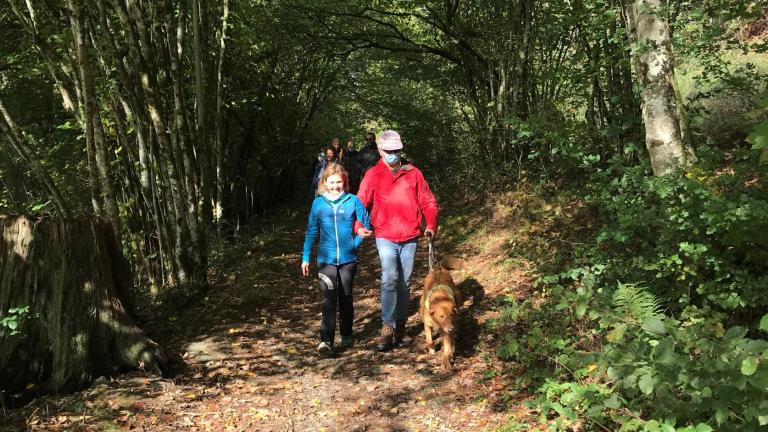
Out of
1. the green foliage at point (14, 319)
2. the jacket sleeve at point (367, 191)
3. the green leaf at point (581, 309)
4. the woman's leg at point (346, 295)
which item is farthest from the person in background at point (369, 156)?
the green leaf at point (581, 309)

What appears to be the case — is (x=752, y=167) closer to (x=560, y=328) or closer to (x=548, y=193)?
(x=560, y=328)

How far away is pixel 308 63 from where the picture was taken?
1666 centimetres

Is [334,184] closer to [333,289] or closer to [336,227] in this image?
[336,227]

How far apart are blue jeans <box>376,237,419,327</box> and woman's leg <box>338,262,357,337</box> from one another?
0.31 metres

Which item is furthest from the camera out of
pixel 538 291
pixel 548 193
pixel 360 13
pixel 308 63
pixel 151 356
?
pixel 308 63

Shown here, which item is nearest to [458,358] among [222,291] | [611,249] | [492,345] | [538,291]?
[492,345]

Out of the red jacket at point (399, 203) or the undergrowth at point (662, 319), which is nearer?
the undergrowth at point (662, 319)

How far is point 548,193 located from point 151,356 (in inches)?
276

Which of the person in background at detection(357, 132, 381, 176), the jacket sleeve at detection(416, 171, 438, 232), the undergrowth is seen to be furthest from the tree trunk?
the person in background at detection(357, 132, 381, 176)

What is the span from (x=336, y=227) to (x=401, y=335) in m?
1.40

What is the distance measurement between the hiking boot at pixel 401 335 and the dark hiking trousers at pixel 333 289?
0.53 metres

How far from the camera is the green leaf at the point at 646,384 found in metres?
2.14

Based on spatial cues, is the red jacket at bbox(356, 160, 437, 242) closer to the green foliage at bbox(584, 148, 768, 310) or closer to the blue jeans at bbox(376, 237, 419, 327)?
the blue jeans at bbox(376, 237, 419, 327)

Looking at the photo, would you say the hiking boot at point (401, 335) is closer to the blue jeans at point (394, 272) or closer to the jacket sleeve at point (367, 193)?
the blue jeans at point (394, 272)
